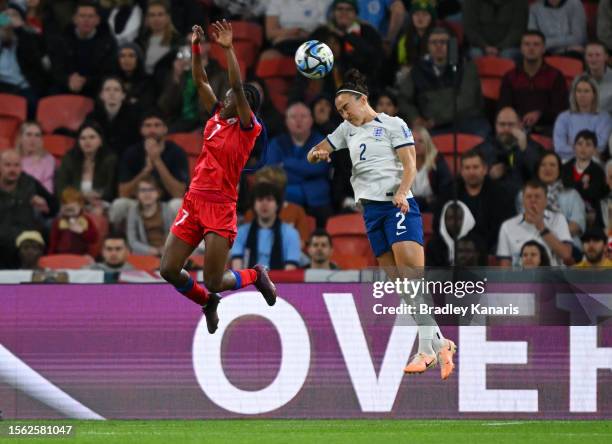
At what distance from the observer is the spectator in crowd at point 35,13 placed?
19359 mm

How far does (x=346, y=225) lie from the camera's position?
16.1m

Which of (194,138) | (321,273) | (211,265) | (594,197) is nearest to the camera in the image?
(211,265)

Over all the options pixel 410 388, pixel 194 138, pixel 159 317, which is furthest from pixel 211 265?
pixel 194 138

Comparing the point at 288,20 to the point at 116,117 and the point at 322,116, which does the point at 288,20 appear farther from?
the point at 116,117

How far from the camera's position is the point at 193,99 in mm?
17891

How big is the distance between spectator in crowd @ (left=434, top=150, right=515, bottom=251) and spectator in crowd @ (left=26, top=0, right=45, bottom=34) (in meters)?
6.71

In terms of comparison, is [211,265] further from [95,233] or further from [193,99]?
[193,99]

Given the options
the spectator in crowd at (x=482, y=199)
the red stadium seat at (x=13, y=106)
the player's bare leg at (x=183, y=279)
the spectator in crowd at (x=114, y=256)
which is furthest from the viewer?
the red stadium seat at (x=13, y=106)

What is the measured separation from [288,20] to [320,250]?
4.50m

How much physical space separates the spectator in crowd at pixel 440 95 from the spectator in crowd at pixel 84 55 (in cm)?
405

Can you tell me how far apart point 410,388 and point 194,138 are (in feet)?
20.2

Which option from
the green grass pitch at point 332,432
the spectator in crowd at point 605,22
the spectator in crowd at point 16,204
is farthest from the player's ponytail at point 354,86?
the spectator in crowd at point 605,22

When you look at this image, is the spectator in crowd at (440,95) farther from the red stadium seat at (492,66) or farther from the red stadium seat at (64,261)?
the red stadium seat at (64,261)

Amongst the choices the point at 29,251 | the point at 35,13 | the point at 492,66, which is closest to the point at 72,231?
the point at 29,251
